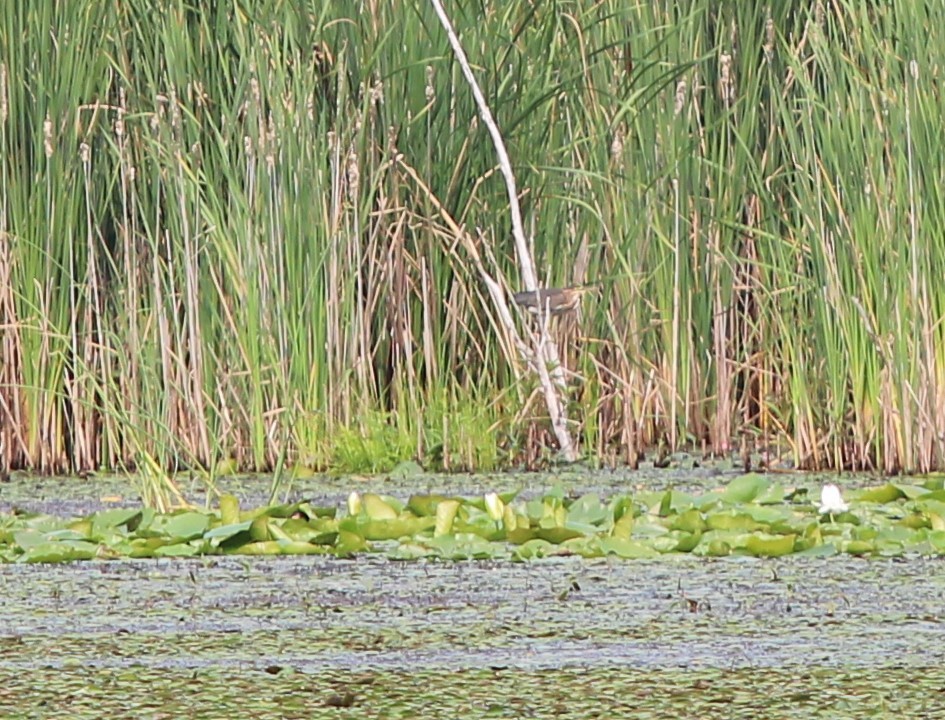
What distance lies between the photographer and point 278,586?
407 cm

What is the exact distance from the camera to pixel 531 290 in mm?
5953

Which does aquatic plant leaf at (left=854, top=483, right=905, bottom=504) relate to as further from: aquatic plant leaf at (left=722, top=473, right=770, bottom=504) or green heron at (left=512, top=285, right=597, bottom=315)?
green heron at (left=512, top=285, right=597, bottom=315)

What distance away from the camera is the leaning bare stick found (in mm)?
5879

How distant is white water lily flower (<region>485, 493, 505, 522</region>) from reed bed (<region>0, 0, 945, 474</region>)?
4.02 ft

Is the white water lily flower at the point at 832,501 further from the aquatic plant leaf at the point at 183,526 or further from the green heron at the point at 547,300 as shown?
the green heron at the point at 547,300

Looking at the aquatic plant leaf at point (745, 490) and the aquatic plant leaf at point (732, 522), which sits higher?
the aquatic plant leaf at point (745, 490)

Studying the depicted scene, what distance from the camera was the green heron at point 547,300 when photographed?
5.93 metres

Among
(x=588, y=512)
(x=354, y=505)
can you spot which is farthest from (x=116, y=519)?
(x=588, y=512)

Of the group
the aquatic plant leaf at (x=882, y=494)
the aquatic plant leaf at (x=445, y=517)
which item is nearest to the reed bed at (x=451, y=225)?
the aquatic plant leaf at (x=882, y=494)

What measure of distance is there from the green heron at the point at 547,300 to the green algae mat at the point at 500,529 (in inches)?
46.4

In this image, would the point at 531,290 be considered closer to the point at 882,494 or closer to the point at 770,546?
the point at 882,494

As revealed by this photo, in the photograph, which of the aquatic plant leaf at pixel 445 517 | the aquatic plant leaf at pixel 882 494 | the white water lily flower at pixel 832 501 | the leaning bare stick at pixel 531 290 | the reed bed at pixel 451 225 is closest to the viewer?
the aquatic plant leaf at pixel 445 517

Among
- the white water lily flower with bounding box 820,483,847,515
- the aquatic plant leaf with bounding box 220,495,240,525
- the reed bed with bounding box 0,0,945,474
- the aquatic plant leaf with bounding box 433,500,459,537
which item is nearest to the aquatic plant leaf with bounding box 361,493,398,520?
the aquatic plant leaf with bounding box 433,500,459,537

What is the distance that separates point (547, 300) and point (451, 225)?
0.34 m
